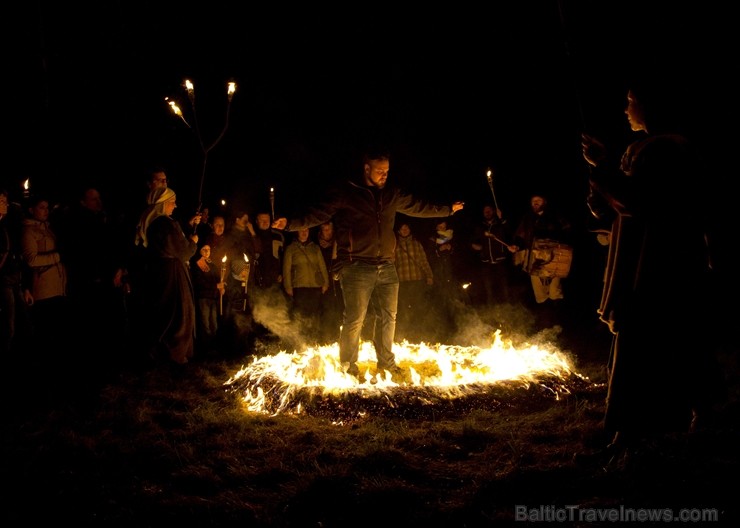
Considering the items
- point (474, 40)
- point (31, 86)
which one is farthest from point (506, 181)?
point (31, 86)

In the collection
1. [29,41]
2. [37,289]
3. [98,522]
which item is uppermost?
[29,41]

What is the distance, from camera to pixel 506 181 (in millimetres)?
14758

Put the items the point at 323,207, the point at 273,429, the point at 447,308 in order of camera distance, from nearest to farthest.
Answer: the point at 273,429 → the point at 323,207 → the point at 447,308

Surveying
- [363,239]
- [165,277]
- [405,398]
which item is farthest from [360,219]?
[165,277]

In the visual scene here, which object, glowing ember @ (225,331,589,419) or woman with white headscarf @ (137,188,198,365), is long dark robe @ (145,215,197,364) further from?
glowing ember @ (225,331,589,419)

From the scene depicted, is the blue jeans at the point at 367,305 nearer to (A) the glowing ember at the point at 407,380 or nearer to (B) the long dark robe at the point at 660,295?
(A) the glowing ember at the point at 407,380

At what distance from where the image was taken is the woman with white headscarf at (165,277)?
21.8ft

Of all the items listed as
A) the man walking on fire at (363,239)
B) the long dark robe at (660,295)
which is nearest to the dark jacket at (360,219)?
the man walking on fire at (363,239)

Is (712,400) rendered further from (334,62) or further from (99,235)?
(334,62)

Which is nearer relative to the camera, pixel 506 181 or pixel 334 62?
pixel 506 181

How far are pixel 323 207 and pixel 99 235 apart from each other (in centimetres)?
407

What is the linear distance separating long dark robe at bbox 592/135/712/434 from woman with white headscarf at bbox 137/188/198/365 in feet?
17.0

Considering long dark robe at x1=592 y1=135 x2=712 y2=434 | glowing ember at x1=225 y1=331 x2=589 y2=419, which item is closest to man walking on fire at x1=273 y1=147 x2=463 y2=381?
glowing ember at x1=225 y1=331 x2=589 y2=419

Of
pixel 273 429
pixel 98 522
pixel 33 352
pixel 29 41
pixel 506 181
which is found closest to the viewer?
pixel 98 522
